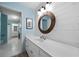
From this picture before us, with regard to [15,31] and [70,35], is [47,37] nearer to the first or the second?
[70,35]

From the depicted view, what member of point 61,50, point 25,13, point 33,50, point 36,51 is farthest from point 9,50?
point 61,50

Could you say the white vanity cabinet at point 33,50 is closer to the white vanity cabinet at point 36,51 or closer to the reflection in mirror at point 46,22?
the white vanity cabinet at point 36,51

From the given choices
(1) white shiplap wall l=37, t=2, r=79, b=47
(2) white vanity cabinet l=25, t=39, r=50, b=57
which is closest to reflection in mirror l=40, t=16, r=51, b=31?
(1) white shiplap wall l=37, t=2, r=79, b=47

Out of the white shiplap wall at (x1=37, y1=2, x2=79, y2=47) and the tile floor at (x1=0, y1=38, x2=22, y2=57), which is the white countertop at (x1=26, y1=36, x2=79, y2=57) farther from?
the tile floor at (x1=0, y1=38, x2=22, y2=57)

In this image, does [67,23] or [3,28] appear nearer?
[67,23]

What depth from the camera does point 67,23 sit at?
1.97 metres

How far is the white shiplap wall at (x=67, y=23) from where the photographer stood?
1.73m

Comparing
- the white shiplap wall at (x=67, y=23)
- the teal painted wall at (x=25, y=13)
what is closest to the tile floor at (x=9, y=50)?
the teal painted wall at (x=25, y=13)

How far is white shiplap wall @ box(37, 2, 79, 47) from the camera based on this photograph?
1.73 metres

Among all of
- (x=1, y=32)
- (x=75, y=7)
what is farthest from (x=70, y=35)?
(x=1, y=32)

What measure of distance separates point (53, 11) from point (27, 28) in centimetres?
262

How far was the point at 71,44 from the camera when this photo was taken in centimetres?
184

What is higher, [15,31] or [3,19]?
[3,19]

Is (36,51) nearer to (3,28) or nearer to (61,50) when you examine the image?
(61,50)
